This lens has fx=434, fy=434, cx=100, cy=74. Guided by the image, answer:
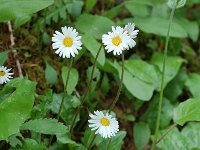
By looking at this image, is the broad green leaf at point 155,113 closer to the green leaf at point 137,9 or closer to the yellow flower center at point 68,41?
the green leaf at point 137,9

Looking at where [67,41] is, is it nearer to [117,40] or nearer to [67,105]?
[117,40]

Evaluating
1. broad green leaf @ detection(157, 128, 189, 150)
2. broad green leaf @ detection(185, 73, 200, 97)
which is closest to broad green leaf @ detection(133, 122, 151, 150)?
broad green leaf @ detection(157, 128, 189, 150)

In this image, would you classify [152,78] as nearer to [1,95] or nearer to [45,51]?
[45,51]

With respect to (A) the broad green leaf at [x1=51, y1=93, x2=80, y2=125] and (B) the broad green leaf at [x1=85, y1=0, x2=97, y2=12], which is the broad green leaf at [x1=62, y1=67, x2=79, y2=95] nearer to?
(A) the broad green leaf at [x1=51, y1=93, x2=80, y2=125]

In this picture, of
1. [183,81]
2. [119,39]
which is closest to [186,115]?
[119,39]

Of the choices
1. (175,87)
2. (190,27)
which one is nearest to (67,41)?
(175,87)

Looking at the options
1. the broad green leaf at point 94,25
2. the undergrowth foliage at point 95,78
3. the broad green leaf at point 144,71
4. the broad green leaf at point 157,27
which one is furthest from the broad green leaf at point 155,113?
the broad green leaf at point 94,25
